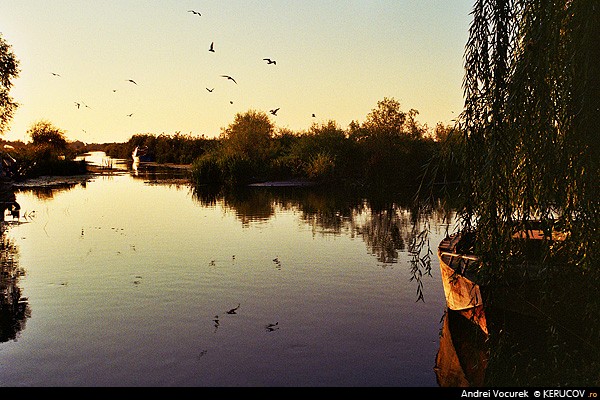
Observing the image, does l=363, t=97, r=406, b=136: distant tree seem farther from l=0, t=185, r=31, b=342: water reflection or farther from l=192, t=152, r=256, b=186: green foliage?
l=0, t=185, r=31, b=342: water reflection

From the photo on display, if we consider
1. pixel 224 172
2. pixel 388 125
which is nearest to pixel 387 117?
pixel 388 125

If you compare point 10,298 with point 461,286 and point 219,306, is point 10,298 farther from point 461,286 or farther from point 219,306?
point 461,286

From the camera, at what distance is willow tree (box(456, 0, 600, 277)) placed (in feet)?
23.9

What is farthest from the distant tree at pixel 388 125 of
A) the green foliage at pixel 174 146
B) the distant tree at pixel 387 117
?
the green foliage at pixel 174 146

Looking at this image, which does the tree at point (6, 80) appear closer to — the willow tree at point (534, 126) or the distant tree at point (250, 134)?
the distant tree at point (250, 134)

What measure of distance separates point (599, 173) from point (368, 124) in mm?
60364

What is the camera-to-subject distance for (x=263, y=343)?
1242cm

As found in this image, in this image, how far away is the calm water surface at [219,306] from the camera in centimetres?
1091

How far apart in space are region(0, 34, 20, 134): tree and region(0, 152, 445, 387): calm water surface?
27.4 m

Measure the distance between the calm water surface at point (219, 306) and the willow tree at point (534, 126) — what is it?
12.6ft

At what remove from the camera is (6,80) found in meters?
53.5

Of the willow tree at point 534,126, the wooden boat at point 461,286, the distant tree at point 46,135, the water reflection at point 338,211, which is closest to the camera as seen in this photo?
the willow tree at point 534,126

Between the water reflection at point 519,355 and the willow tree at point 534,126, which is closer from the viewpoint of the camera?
the willow tree at point 534,126

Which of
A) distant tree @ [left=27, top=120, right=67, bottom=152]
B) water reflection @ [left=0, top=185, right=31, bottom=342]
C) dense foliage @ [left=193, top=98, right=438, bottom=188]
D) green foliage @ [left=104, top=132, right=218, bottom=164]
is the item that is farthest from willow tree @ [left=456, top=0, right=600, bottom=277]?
distant tree @ [left=27, top=120, right=67, bottom=152]
